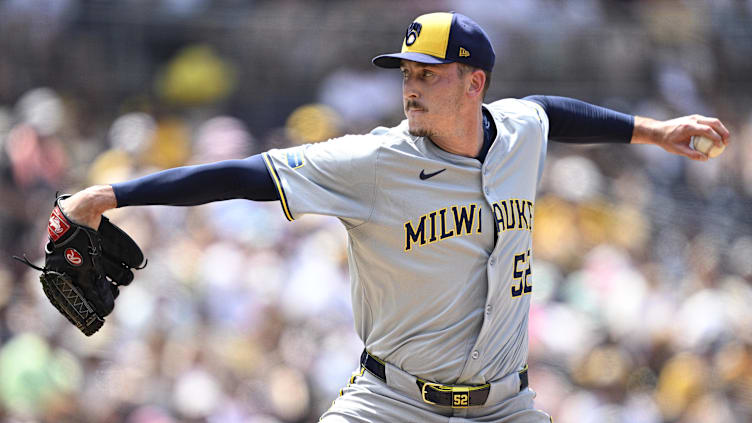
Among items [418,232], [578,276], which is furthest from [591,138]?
[578,276]

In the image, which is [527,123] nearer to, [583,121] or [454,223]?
[583,121]

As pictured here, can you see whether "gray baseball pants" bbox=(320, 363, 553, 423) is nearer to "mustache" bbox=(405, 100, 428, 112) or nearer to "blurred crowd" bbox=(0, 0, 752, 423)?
"mustache" bbox=(405, 100, 428, 112)

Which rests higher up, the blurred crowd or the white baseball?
the white baseball

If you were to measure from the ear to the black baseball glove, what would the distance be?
120cm

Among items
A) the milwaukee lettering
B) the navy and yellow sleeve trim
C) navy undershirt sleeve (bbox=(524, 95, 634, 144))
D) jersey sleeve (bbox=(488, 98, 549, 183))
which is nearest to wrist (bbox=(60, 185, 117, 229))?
the navy and yellow sleeve trim

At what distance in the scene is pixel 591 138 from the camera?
11.9 feet

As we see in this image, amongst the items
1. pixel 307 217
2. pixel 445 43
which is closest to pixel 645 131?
pixel 445 43

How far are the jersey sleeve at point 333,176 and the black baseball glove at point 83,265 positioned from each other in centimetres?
54

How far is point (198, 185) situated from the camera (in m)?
2.79

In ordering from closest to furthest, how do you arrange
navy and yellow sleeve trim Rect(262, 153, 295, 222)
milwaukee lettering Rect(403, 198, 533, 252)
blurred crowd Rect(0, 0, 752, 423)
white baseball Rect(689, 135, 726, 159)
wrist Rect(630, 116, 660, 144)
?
navy and yellow sleeve trim Rect(262, 153, 295, 222) → milwaukee lettering Rect(403, 198, 533, 252) → white baseball Rect(689, 135, 726, 159) → wrist Rect(630, 116, 660, 144) → blurred crowd Rect(0, 0, 752, 423)

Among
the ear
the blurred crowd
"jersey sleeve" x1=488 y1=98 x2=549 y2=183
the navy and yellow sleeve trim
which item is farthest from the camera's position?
the blurred crowd

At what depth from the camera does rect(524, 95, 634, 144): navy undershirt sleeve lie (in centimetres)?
356

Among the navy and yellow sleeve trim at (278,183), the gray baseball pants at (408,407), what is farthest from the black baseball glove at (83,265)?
the gray baseball pants at (408,407)

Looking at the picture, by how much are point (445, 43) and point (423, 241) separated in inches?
25.3
